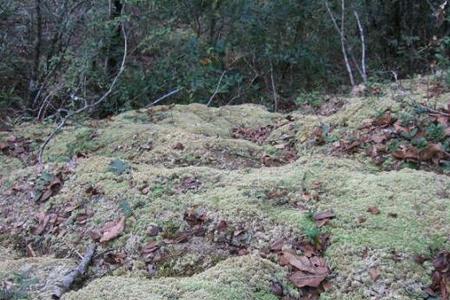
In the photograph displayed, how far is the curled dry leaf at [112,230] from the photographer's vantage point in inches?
121

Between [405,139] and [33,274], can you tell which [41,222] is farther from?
[405,139]

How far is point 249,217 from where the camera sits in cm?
302

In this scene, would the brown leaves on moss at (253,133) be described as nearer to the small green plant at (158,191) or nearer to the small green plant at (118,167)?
the small green plant at (118,167)

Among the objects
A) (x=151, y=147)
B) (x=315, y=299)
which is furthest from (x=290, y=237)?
(x=151, y=147)

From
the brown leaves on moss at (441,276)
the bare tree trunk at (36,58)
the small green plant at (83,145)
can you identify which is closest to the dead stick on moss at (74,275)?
the brown leaves on moss at (441,276)

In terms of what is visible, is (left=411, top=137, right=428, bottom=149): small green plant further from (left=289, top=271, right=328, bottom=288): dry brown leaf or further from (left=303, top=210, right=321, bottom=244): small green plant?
(left=289, top=271, right=328, bottom=288): dry brown leaf

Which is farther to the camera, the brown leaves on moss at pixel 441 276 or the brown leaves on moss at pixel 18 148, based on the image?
the brown leaves on moss at pixel 18 148

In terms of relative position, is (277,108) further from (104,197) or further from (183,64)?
(104,197)

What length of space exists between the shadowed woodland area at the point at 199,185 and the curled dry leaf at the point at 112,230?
0.02m

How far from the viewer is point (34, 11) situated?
799 centimetres

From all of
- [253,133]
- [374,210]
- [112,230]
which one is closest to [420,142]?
[374,210]

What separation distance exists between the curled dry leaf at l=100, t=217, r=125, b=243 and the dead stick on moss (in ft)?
0.26

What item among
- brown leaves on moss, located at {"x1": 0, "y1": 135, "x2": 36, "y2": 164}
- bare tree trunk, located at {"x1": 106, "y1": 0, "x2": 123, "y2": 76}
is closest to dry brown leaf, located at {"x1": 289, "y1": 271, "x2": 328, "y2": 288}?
brown leaves on moss, located at {"x1": 0, "y1": 135, "x2": 36, "y2": 164}

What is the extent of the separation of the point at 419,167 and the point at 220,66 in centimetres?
536
